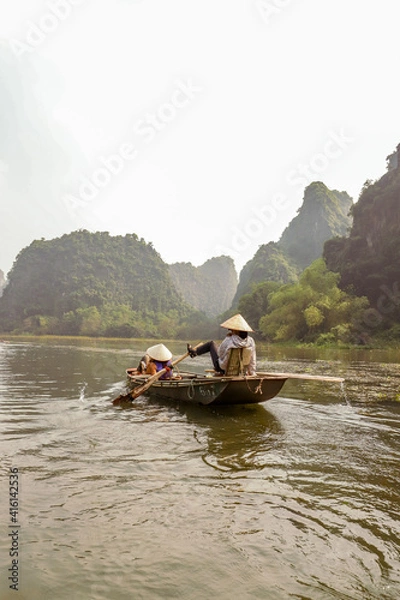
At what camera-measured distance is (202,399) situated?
6.86m

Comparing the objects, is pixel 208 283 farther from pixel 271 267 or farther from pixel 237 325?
pixel 237 325

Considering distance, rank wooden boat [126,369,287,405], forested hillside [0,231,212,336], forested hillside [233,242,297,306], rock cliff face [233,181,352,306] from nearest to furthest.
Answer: wooden boat [126,369,287,405] < forested hillside [233,242,297,306] < forested hillside [0,231,212,336] < rock cliff face [233,181,352,306]

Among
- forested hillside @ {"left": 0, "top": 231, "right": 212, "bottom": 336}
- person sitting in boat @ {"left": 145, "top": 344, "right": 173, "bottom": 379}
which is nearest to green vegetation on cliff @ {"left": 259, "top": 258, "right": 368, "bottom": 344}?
person sitting in boat @ {"left": 145, "top": 344, "right": 173, "bottom": 379}

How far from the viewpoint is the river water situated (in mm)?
2211

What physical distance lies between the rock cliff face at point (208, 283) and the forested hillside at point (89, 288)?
130 feet

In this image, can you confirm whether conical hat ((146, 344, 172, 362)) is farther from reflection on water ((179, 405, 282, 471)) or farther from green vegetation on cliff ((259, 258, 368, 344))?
green vegetation on cliff ((259, 258, 368, 344))

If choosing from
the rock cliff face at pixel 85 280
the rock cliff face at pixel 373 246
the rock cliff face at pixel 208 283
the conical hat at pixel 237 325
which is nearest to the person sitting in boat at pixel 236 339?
the conical hat at pixel 237 325

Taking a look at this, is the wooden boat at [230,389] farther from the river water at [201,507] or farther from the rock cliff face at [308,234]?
the rock cliff face at [308,234]

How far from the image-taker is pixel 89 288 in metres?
82.6

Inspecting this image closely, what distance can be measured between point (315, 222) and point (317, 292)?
50.8m

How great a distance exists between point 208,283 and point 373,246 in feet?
369

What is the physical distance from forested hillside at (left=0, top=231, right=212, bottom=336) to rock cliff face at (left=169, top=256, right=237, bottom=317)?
130ft

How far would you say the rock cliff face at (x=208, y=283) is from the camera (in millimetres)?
139462

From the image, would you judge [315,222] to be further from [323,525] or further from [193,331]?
[323,525]
